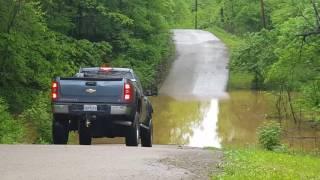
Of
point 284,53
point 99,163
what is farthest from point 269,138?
→ point 284,53

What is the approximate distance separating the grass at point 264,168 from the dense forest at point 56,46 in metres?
7.23

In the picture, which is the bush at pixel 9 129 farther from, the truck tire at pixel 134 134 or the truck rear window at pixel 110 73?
the truck tire at pixel 134 134

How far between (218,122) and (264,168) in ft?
64.6

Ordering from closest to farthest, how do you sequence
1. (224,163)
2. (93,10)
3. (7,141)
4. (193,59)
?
(224,163), (7,141), (93,10), (193,59)

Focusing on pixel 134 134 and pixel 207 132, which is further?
pixel 207 132

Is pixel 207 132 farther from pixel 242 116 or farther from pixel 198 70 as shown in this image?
pixel 198 70

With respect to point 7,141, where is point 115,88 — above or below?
above

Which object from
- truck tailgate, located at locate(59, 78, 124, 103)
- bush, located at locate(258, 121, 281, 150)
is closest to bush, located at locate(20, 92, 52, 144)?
truck tailgate, located at locate(59, 78, 124, 103)

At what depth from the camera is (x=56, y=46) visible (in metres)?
25.3

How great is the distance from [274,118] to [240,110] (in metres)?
2.85

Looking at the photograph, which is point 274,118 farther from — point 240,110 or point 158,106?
point 158,106

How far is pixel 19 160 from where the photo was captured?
10359mm

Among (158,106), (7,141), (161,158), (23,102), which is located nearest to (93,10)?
(158,106)

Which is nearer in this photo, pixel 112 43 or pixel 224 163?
pixel 224 163
